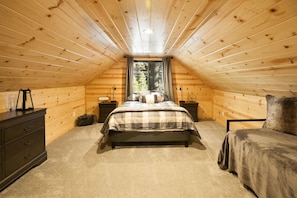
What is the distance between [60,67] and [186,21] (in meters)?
2.04

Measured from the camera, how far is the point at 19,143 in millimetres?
2113

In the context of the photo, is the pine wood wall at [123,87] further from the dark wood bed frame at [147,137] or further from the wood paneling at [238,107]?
the dark wood bed frame at [147,137]

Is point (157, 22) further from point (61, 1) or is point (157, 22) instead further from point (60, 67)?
point (60, 67)

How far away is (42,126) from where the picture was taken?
8.39ft

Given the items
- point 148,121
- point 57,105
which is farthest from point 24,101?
point 148,121

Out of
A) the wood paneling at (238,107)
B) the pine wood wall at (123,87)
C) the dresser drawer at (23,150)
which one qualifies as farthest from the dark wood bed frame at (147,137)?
the pine wood wall at (123,87)

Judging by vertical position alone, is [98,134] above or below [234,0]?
below

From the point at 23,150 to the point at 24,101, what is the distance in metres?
0.67

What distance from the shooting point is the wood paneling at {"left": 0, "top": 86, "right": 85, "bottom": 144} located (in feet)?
9.65

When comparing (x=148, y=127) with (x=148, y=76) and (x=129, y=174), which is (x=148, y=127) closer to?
(x=129, y=174)

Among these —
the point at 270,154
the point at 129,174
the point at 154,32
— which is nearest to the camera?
the point at 270,154

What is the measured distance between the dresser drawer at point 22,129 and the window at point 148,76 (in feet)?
11.0

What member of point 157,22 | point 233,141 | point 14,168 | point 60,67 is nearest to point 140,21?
point 157,22

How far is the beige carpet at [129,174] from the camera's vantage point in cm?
187
